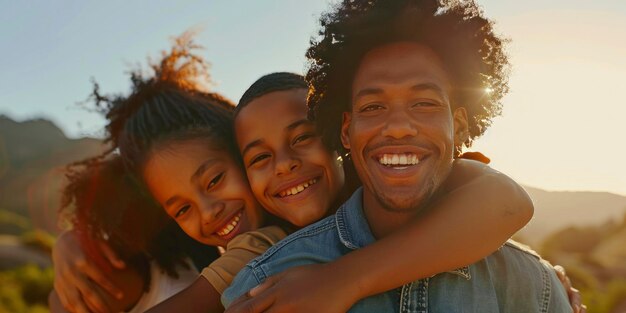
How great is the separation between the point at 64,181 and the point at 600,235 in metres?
16.8

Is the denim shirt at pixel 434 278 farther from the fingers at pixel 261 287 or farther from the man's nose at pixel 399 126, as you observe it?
the man's nose at pixel 399 126

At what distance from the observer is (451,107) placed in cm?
284

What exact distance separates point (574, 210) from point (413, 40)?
22.1m

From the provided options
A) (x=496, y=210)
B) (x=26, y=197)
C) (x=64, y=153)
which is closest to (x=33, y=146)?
(x=64, y=153)

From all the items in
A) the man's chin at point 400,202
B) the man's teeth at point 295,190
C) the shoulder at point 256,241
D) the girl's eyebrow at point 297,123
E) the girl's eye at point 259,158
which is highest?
the girl's eyebrow at point 297,123

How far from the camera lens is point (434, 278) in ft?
8.06

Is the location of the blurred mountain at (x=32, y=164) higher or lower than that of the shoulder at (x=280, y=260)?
lower

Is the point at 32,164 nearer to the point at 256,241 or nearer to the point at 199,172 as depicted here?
the point at 199,172

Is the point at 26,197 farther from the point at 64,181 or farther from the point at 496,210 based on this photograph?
the point at 496,210

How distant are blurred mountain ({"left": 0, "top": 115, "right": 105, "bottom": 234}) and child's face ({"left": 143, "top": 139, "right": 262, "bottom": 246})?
2181 cm

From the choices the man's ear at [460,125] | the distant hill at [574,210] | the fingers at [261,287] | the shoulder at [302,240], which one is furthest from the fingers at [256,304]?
the distant hill at [574,210]

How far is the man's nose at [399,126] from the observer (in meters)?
2.52

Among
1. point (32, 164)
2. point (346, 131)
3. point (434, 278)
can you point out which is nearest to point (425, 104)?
point (346, 131)

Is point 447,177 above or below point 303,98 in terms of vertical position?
below
